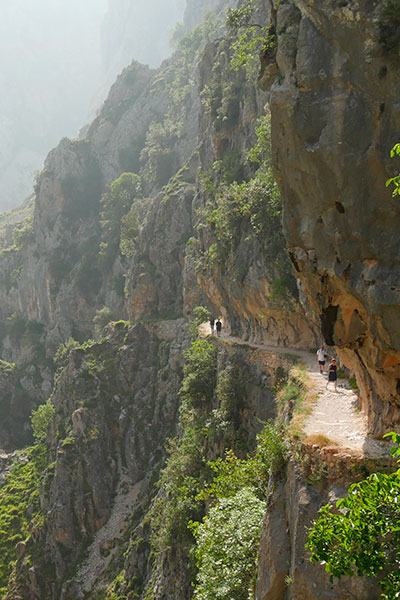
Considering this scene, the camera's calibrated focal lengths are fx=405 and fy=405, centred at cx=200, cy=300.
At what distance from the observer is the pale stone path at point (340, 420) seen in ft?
37.4

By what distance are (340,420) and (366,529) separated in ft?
30.4

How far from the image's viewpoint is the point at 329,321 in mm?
13445

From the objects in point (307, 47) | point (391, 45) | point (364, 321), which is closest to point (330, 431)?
point (364, 321)

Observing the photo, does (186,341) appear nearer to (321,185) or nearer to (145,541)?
(145,541)

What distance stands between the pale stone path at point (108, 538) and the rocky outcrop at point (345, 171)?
34.0 meters

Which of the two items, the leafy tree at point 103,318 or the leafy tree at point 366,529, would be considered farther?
the leafy tree at point 103,318

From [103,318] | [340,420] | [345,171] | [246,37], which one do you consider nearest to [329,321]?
[340,420]

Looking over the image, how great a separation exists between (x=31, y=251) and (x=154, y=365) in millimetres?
53479

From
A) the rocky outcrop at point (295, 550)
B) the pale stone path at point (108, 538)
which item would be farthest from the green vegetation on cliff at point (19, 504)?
the rocky outcrop at point (295, 550)

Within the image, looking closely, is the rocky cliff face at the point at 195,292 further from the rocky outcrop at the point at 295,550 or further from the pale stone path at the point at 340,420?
the pale stone path at the point at 340,420

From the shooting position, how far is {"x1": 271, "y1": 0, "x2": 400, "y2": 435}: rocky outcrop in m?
10.5

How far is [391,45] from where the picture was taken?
10.0 m

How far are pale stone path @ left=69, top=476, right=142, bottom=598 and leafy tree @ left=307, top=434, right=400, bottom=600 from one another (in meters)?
37.9

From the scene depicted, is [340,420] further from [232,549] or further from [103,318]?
[103,318]
